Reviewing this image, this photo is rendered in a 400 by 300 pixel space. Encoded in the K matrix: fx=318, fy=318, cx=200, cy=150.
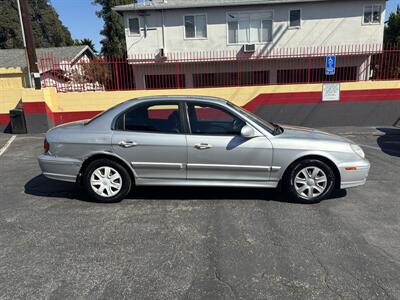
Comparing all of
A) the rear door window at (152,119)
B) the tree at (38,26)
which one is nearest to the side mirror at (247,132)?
the rear door window at (152,119)

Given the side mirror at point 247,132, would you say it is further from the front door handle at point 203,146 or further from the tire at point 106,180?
the tire at point 106,180

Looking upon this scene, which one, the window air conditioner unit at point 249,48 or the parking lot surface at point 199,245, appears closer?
the parking lot surface at point 199,245

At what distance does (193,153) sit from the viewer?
4359 millimetres

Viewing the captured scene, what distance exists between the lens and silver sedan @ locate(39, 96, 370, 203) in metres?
4.34

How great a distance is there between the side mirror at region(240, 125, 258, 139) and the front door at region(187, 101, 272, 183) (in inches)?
2.4

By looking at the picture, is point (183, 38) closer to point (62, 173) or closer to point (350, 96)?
point (350, 96)

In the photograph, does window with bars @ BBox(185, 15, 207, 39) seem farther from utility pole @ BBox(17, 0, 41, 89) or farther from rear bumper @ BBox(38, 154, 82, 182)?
rear bumper @ BBox(38, 154, 82, 182)

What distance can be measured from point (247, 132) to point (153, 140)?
1285 mm

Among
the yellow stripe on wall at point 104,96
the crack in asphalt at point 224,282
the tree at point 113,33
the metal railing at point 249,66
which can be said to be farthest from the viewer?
the tree at point 113,33

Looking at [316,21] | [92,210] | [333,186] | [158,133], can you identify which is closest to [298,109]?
[333,186]

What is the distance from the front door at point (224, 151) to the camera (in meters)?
4.32

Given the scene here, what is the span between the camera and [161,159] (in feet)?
14.5

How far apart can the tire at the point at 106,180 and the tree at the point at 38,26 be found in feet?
147

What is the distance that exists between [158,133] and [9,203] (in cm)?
248
